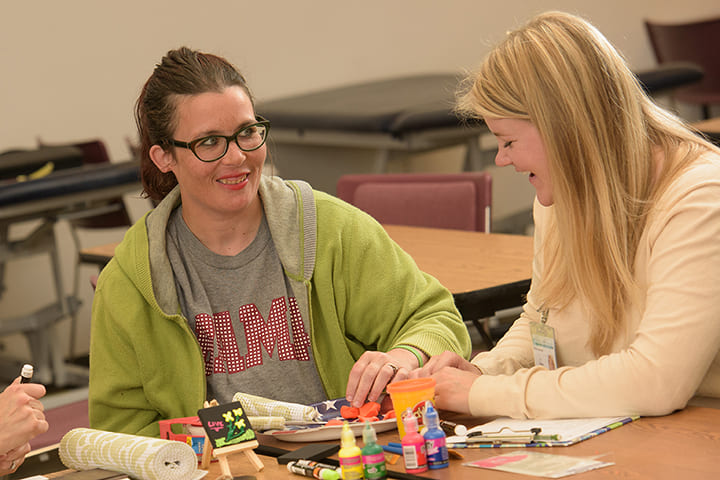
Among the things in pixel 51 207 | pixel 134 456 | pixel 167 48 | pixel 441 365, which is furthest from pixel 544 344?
pixel 167 48

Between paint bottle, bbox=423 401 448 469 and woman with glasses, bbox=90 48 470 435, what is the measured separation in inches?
21.6

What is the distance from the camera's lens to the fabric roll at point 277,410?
5.42 feet

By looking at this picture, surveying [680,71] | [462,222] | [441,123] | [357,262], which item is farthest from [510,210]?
[357,262]

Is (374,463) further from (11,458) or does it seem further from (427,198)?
(427,198)

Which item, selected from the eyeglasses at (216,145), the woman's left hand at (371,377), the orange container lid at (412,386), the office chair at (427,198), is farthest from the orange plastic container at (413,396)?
the office chair at (427,198)

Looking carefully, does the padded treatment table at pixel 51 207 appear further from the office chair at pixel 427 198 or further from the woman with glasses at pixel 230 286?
the woman with glasses at pixel 230 286

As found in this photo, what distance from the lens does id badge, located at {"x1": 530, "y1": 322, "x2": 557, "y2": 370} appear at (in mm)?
1788

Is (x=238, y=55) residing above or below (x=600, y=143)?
above

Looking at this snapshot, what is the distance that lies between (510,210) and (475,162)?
83.9 inches

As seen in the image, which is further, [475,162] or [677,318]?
[475,162]

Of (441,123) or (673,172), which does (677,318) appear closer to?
(673,172)

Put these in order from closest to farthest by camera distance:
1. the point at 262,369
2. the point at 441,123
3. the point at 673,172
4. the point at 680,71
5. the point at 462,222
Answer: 1. the point at 673,172
2. the point at 262,369
3. the point at 462,222
4. the point at 441,123
5. the point at 680,71

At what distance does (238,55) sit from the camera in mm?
6195

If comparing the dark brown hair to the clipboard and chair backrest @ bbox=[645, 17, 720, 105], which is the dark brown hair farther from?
chair backrest @ bbox=[645, 17, 720, 105]
